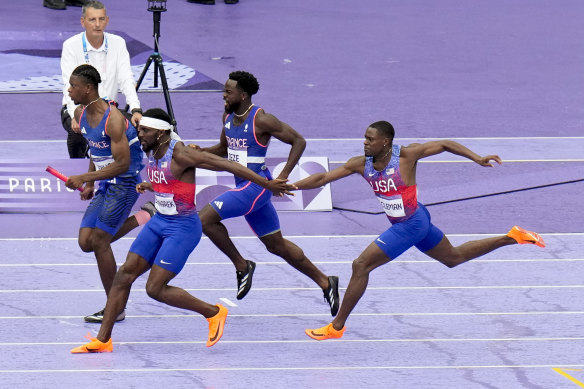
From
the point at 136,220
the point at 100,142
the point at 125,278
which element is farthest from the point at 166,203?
the point at 136,220

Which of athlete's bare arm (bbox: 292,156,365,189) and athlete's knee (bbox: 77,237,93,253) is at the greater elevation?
athlete's bare arm (bbox: 292,156,365,189)

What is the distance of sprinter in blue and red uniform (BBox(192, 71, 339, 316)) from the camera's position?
8.80m

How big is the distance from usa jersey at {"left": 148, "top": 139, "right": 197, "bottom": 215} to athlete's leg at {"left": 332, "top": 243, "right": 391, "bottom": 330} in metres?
1.29

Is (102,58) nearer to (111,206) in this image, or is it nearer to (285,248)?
(111,206)

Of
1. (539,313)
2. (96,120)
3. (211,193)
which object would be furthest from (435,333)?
(211,193)

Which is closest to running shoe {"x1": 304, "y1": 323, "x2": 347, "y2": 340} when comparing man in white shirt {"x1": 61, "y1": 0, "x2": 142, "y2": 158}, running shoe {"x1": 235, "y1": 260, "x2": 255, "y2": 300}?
running shoe {"x1": 235, "y1": 260, "x2": 255, "y2": 300}

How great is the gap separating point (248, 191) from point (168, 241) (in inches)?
44.0

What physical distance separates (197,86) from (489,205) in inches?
→ 266

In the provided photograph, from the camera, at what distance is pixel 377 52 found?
67.4 feet

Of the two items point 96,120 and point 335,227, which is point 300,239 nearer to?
point 335,227

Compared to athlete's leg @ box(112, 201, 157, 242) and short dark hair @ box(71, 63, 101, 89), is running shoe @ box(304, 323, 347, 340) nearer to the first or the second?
athlete's leg @ box(112, 201, 157, 242)

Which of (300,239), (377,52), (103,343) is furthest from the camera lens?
(377,52)

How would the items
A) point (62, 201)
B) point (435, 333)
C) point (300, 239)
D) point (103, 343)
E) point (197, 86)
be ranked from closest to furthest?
point (103, 343) → point (435, 333) → point (300, 239) → point (62, 201) → point (197, 86)

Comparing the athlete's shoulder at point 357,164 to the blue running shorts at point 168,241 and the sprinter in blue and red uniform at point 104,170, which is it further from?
the sprinter in blue and red uniform at point 104,170
